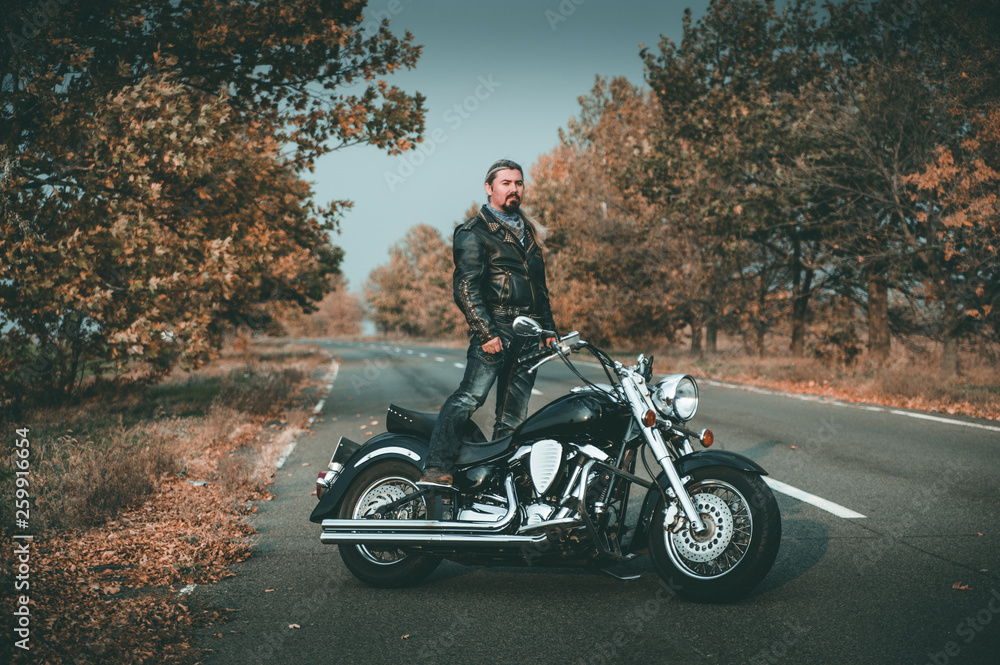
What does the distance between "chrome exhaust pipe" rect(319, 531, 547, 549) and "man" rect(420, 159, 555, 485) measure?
303mm

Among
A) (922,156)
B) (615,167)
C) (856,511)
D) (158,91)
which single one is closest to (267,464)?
(158,91)

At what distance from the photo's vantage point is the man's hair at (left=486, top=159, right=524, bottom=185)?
14.5 feet

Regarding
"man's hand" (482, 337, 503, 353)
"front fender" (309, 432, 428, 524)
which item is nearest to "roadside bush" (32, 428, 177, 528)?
"front fender" (309, 432, 428, 524)

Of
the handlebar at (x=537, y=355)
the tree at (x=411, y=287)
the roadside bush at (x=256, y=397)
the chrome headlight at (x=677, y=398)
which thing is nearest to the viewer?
the chrome headlight at (x=677, y=398)

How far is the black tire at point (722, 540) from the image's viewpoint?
3.69 m

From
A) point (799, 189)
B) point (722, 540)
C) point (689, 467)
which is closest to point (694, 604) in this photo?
point (722, 540)

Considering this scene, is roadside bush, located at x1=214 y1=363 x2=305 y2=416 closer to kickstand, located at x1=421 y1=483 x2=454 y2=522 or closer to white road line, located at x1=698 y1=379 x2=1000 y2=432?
kickstand, located at x1=421 y1=483 x2=454 y2=522

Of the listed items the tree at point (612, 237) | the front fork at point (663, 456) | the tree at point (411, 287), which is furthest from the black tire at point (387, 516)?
the tree at point (411, 287)

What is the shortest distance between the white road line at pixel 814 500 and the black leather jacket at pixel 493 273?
9.64 feet

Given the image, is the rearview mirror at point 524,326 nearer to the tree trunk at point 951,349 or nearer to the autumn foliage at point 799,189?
the autumn foliage at point 799,189

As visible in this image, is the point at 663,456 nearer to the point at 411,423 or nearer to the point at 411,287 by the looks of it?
the point at 411,423

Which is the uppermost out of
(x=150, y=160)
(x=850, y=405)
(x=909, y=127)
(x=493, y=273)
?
(x=909, y=127)

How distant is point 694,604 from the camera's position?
3.88 m

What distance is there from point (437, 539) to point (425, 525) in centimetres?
11
